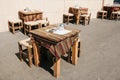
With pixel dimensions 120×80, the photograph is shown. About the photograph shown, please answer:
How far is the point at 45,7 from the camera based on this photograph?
7105 millimetres

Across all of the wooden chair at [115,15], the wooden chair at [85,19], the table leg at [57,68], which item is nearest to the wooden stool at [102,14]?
the wooden chair at [115,15]

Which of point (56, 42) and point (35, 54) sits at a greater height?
point (56, 42)

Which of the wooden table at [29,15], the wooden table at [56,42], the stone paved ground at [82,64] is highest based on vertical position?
the wooden table at [29,15]

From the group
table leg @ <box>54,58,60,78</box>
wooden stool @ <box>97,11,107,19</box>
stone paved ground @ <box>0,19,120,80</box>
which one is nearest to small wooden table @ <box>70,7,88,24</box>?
wooden stool @ <box>97,11,107,19</box>

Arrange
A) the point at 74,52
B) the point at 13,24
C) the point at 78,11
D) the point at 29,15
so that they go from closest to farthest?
the point at 74,52
the point at 13,24
the point at 29,15
the point at 78,11

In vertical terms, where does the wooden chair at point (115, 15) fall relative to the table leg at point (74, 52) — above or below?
above

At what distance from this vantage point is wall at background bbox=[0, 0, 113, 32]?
6.06m

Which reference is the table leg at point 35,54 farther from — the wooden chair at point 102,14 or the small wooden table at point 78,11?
the wooden chair at point 102,14

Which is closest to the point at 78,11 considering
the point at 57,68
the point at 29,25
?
the point at 29,25

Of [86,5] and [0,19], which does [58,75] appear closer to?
[0,19]

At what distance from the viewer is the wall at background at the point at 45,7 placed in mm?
6059

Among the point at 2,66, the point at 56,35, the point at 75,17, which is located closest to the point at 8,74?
the point at 2,66

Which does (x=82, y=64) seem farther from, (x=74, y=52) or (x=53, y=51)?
(x=53, y=51)

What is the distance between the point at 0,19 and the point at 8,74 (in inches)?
130
